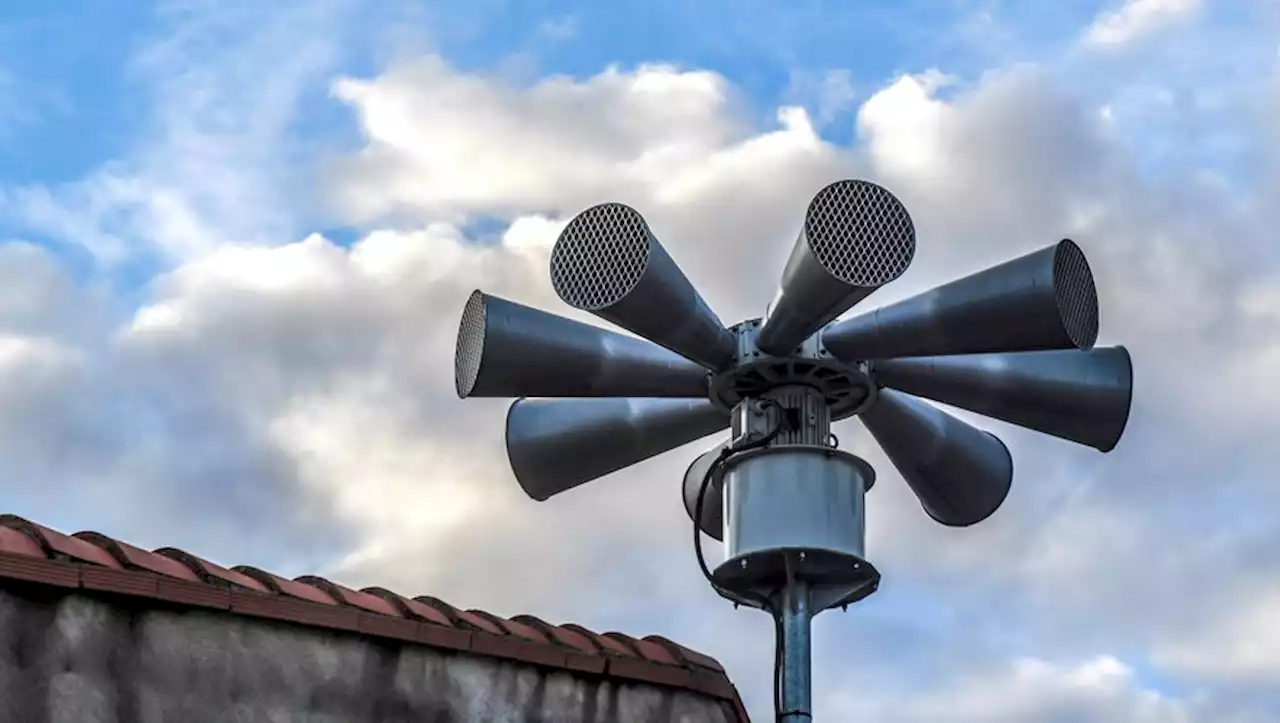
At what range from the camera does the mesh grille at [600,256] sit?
8.02 meters

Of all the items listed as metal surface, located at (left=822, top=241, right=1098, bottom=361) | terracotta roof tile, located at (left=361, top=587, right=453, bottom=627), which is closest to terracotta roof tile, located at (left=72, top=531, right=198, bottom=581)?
terracotta roof tile, located at (left=361, top=587, right=453, bottom=627)

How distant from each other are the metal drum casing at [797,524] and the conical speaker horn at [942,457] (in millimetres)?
516

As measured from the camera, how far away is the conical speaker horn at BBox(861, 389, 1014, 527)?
377 inches

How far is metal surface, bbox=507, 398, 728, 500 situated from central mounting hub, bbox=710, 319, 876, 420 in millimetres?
309

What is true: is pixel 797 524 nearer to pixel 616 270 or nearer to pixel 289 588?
pixel 616 270

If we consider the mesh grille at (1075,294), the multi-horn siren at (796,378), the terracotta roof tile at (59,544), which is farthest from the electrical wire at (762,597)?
the terracotta roof tile at (59,544)

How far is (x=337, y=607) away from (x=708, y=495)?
3.15 meters

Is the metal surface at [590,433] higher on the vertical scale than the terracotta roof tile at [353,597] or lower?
higher

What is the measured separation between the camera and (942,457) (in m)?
9.95

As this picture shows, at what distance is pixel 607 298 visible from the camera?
26.4 ft

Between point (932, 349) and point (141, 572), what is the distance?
3918 mm

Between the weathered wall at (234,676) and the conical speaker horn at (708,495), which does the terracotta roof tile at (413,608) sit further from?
the conical speaker horn at (708,495)

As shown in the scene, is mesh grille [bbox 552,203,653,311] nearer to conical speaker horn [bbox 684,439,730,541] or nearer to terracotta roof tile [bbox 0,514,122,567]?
conical speaker horn [bbox 684,439,730,541]

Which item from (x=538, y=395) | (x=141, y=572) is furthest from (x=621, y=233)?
(x=141, y=572)
